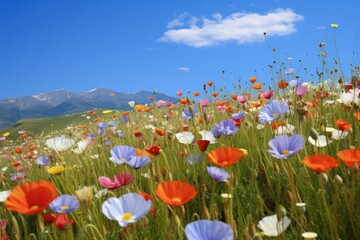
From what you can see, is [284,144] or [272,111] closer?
[284,144]

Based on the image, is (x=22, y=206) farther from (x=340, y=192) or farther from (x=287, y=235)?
(x=340, y=192)

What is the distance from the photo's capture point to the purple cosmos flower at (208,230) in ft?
2.95

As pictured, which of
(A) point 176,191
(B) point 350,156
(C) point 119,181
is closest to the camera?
(A) point 176,191

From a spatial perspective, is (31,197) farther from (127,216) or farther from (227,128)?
(227,128)

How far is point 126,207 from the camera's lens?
3.85 ft

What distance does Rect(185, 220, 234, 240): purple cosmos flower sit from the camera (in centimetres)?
90

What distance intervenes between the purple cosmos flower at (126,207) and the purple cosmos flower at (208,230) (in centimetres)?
26

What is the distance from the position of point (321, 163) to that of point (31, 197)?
88cm

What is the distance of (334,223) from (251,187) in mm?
642

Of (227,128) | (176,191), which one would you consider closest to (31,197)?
(176,191)

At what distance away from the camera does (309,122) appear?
2.88m

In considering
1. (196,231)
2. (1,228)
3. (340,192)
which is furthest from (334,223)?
(1,228)

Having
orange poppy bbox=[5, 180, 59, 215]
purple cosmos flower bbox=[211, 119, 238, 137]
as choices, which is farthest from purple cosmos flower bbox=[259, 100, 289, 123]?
orange poppy bbox=[5, 180, 59, 215]

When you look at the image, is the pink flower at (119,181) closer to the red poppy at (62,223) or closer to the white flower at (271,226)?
the red poppy at (62,223)
